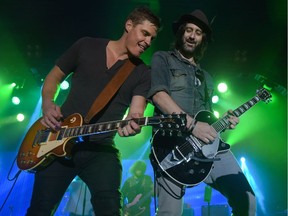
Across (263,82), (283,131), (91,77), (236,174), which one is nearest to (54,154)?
(91,77)

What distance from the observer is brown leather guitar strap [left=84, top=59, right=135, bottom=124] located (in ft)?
8.91

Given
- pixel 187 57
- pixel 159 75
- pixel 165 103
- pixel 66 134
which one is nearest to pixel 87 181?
pixel 66 134

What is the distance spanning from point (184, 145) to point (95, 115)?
3.03 feet

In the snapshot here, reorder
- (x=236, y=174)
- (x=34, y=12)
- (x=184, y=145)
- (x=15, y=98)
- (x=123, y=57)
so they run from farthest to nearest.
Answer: (x=15, y=98)
(x=34, y=12)
(x=123, y=57)
(x=236, y=174)
(x=184, y=145)

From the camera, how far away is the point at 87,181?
2537 mm

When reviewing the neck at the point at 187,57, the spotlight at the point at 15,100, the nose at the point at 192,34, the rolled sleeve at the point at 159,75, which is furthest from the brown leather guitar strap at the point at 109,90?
the spotlight at the point at 15,100

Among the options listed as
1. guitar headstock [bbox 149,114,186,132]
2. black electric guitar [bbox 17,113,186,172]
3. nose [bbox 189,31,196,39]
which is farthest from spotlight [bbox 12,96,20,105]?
guitar headstock [bbox 149,114,186,132]

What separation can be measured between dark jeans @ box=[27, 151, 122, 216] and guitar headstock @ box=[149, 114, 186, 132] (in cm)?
56

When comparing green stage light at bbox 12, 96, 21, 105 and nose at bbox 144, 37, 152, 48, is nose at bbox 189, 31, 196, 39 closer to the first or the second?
nose at bbox 144, 37, 152, 48

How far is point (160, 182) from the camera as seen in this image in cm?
260

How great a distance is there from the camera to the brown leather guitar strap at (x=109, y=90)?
2.72m

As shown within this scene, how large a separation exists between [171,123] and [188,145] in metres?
0.32

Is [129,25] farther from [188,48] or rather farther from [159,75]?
[159,75]

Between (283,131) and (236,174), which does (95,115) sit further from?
(283,131)
